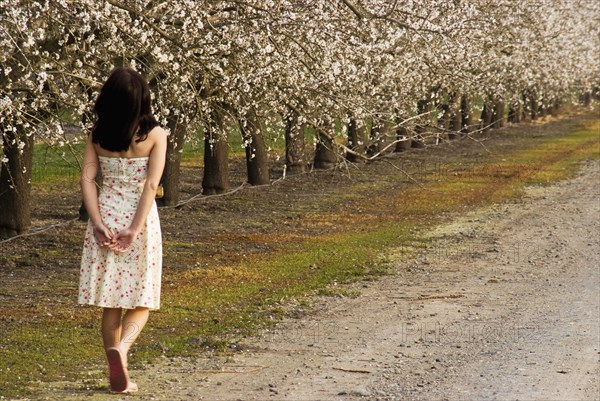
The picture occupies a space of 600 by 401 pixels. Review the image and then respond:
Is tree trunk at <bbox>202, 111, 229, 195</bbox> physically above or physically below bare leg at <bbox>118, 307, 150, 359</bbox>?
above

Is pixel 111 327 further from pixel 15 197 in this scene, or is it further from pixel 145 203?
pixel 15 197

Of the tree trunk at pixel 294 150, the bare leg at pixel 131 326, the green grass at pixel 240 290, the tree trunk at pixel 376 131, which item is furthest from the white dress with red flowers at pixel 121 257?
the tree trunk at pixel 294 150

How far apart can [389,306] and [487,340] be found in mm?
1689

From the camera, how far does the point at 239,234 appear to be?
16609mm

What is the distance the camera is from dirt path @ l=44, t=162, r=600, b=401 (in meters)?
7.90

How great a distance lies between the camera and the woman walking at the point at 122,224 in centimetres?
742

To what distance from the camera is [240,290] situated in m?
12.0

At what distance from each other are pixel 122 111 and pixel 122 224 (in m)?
0.71

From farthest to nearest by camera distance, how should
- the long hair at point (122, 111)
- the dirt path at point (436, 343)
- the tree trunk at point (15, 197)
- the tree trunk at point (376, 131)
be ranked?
1. the tree trunk at point (15, 197)
2. the tree trunk at point (376, 131)
3. the dirt path at point (436, 343)
4. the long hair at point (122, 111)

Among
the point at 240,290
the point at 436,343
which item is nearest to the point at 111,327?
the point at 436,343

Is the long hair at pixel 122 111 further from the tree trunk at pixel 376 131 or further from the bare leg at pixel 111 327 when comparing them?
the tree trunk at pixel 376 131

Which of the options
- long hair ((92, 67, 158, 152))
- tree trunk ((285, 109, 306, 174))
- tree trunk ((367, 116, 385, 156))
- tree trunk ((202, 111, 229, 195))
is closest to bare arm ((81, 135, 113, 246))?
long hair ((92, 67, 158, 152))

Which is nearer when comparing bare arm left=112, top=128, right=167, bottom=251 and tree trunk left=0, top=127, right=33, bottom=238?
bare arm left=112, top=128, right=167, bottom=251

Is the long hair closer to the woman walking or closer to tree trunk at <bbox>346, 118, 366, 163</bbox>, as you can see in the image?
the woman walking
